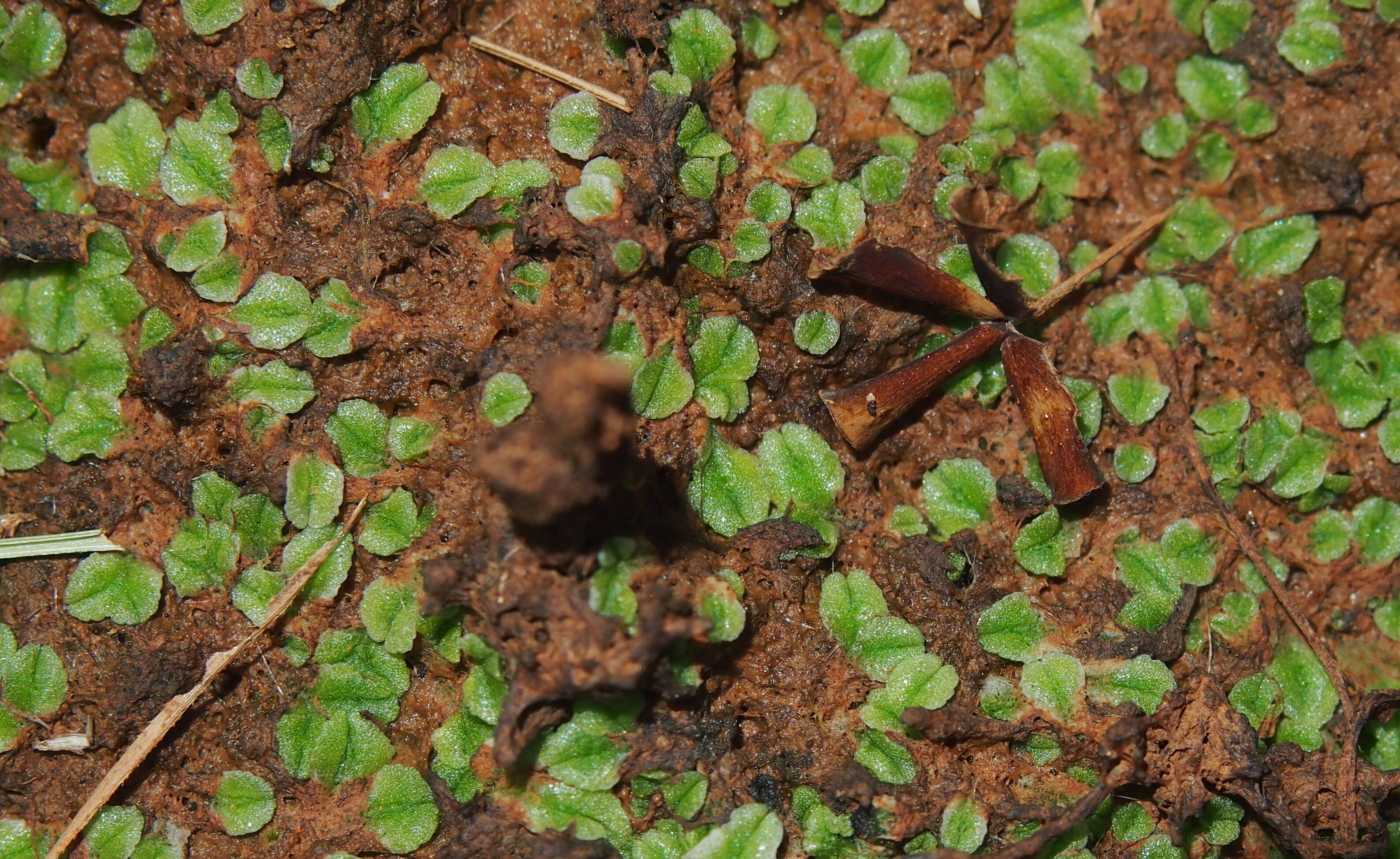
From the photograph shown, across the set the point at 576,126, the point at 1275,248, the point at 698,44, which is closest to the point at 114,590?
the point at 576,126

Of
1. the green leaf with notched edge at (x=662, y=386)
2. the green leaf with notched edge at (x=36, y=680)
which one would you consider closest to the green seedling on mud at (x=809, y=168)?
the green leaf with notched edge at (x=662, y=386)

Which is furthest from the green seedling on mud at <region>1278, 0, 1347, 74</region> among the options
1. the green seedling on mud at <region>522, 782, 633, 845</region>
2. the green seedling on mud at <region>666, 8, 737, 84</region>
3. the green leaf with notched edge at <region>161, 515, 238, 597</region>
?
the green leaf with notched edge at <region>161, 515, 238, 597</region>

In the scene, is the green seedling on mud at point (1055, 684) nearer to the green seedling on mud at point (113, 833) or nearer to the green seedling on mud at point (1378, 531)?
the green seedling on mud at point (1378, 531)

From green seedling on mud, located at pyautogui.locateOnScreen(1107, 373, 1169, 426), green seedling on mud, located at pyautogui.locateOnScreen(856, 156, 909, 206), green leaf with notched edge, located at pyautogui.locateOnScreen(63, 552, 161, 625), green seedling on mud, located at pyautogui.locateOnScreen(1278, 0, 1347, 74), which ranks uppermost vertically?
green seedling on mud, located at pyautogui.locateOnScreen(1278, 0, 1347, 74)

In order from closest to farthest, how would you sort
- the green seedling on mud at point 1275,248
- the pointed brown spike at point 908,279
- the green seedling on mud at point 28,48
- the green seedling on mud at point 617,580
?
the green seedling on mud at point 617,580 < the pointed brown spike at point 908,279 < the green seedling on mud at point 28,48 < the green seedling on mud at point 1275,248

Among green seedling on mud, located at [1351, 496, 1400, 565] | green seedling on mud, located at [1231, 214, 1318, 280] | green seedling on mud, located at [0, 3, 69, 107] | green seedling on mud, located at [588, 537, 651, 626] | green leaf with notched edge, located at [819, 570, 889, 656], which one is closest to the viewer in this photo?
green seedling on mud, located at [588, 537, 651, 626]

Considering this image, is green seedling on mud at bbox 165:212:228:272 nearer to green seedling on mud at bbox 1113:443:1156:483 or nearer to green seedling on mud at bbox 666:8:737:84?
green seedling on mud at bbox 666:8:737:84

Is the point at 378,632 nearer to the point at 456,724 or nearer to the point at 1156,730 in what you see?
the point at 456,724

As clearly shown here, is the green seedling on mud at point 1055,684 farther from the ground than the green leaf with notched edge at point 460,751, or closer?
farther from the ground
